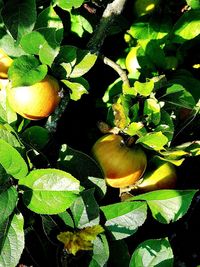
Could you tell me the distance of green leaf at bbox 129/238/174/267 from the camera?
1.03 meters

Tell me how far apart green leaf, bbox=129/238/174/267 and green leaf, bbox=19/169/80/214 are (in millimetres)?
224

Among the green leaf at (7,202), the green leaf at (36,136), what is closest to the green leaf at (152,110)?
the green leaf at (36,136)

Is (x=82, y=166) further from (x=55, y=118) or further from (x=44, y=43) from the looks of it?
(x=44, y=43)

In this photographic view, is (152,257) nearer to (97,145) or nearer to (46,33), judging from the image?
(97,145)

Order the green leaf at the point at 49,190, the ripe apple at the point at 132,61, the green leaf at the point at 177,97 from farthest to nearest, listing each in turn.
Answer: the ripe apple at the point at 132,61, the green leaf at the point at 177,97, the green leaf at the point at 49,190

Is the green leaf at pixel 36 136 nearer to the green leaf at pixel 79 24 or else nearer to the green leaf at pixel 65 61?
the green leaf at pixel 65 61

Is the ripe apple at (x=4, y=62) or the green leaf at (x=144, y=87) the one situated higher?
the ripe apple at (x=4, y=62)

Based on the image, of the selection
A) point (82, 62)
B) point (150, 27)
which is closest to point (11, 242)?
point (82, 62)

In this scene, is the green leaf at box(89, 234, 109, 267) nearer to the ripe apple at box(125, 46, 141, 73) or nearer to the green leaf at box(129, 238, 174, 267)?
the green leaf at box(129, 238, 174, 267)

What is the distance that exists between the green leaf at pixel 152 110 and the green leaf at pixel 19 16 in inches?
11.5

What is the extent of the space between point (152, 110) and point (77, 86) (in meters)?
0.17

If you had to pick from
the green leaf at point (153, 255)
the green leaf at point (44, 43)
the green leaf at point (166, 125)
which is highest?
the green leaf at point (44, 43)

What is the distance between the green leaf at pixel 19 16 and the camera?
38.2 inches

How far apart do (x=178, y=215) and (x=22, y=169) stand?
0.35m
